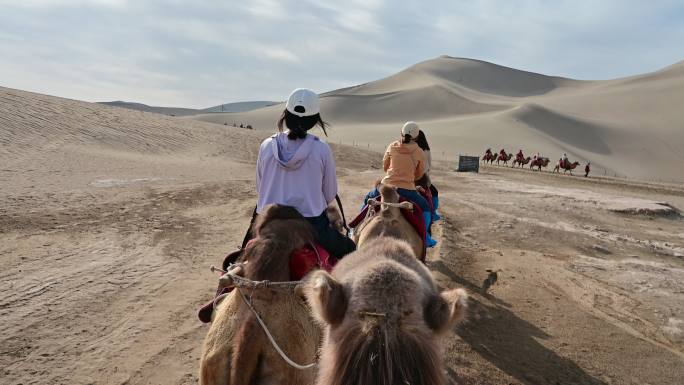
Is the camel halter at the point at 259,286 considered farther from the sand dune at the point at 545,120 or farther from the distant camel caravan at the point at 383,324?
the sand dune at the point at 545,120

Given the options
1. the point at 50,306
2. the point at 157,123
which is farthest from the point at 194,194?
the point at 157,123

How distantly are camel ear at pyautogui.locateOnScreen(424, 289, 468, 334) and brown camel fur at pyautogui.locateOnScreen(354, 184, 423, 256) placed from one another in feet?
10.1

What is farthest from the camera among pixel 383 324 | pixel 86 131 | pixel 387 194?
pixel 86 131

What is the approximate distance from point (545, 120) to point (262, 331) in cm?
7366

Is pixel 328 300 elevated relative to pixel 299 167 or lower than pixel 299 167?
lower

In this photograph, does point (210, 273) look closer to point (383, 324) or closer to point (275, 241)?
point (275, 241)

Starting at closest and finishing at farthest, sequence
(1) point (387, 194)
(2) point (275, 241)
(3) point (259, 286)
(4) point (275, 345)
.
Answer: (4) point (275, 345) < (3) point (259, 286) < (2) point (275, 241) < (1) point (387, 194)

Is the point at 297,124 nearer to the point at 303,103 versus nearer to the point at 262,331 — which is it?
the point at 303,103

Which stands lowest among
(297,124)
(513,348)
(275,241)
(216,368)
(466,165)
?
(513,348)

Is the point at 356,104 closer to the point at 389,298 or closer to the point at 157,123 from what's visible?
the point at 157,123

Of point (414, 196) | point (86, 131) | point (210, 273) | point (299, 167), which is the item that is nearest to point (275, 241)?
point (299, 167)

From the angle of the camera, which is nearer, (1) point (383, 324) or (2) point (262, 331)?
(1) point (383, 324)

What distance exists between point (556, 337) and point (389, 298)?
5.40 meters

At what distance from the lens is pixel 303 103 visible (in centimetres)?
336
